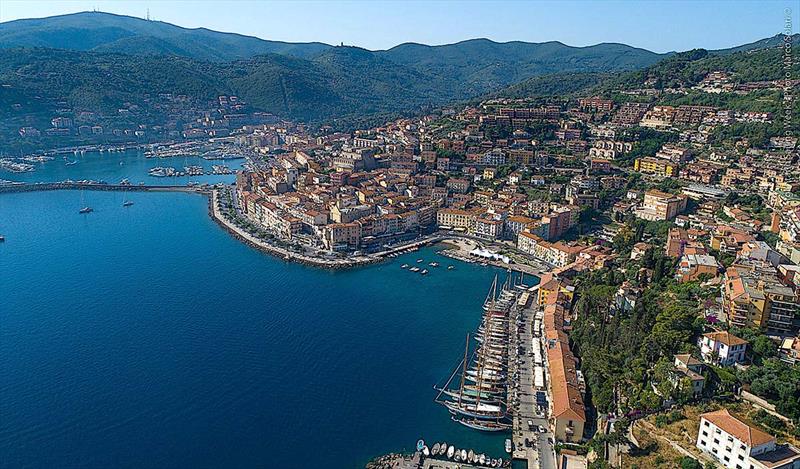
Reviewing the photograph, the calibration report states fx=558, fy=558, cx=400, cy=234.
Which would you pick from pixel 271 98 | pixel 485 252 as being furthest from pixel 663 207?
pixel 271 98

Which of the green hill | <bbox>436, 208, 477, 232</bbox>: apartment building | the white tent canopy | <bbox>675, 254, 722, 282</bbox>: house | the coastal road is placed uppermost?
the green hill

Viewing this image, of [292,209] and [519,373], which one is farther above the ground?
[292,209]

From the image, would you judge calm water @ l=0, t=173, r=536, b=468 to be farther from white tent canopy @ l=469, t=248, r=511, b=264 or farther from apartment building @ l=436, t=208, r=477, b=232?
apartment building @ l=436, t=208, r=477, b=232

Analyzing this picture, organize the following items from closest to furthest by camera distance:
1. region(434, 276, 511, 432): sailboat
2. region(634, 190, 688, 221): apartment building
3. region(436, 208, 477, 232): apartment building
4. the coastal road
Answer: the coastal road, region(434, 276, 511, 432): sailboat, region(634, 190, 688, 221): apartment building, region(436, 208, 477, 232): apartment building

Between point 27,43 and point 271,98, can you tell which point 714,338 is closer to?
point 271,98

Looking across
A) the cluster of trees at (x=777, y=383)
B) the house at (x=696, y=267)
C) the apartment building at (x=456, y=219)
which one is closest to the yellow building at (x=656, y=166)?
the apartment building at (x=456, y=219)

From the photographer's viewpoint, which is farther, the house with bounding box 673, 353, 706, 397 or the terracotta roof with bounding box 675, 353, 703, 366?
the terracotta roof with bounding box 675, 353, 703, 366

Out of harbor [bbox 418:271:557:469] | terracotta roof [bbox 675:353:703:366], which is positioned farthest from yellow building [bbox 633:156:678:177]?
terracotta roof [bbox 675:353:703:366]

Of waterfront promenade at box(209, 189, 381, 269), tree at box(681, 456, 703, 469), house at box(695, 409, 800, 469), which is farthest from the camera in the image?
waterfront promenade at box(209, 189, 381, 269)

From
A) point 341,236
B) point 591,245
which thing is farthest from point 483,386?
point 341,236
